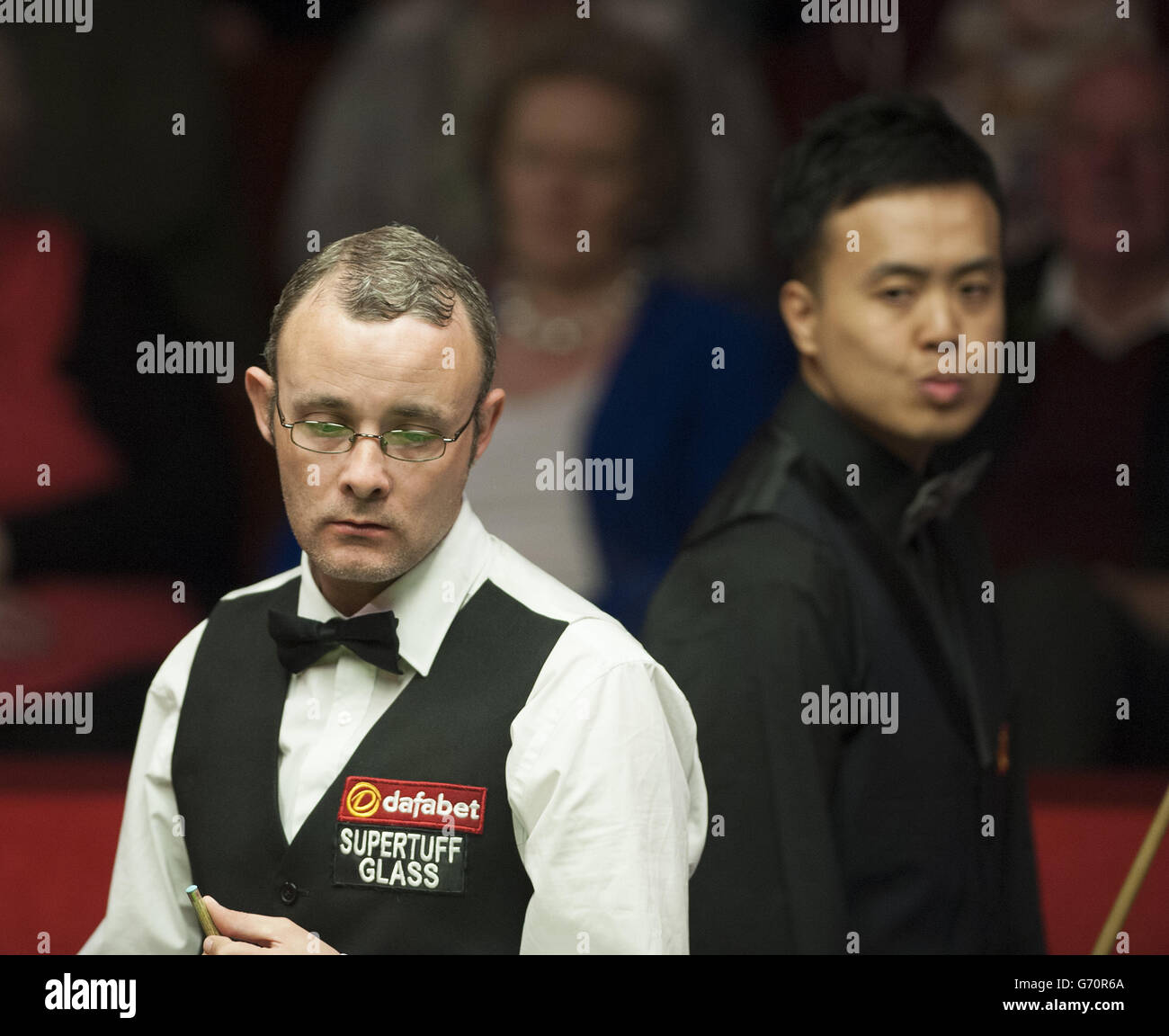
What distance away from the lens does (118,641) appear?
349 centimetres

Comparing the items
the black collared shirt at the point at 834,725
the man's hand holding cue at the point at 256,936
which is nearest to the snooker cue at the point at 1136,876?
the black collared shirt at the point at 834,725

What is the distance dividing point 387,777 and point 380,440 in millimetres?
479

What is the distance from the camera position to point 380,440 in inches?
88.9

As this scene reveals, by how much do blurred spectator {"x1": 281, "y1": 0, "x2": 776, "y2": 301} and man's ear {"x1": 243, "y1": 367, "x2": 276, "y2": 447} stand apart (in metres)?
1.22

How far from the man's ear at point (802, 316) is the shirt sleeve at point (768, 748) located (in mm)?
382

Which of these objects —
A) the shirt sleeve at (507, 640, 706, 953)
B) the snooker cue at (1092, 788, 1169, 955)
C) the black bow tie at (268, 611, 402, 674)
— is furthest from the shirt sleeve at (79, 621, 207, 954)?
the snooker cue at (1092, 788, 1169, 955)

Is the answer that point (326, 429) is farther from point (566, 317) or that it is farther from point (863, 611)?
point (566, 317)

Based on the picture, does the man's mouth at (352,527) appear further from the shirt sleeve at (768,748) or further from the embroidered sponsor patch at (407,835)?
the shirt sleeve at (768,748)

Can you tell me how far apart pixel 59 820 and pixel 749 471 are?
1.58m

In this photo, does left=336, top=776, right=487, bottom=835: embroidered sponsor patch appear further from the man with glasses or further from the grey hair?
the grey hair

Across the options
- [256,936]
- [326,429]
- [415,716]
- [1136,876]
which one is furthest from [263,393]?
[1136,876]

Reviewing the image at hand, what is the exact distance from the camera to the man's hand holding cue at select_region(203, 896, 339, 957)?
2211 mm

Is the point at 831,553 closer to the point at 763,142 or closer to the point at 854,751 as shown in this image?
the point at 854,751
